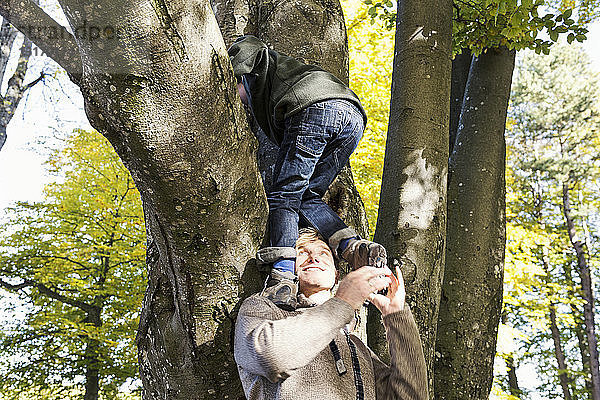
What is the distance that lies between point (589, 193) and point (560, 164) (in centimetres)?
127

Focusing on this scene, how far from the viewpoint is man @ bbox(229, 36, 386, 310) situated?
2375 mm

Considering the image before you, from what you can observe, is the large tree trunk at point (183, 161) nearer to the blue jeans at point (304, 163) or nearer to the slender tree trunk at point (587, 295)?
the blue jeans at point (304, 163)

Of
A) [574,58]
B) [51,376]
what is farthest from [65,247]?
[574,58]

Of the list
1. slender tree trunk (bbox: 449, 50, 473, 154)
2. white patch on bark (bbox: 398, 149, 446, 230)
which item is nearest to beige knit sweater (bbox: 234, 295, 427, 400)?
white patch on bark (bbox: 398, 149, 446, 230)

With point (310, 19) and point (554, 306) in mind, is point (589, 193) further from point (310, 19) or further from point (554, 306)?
point (310, 19)

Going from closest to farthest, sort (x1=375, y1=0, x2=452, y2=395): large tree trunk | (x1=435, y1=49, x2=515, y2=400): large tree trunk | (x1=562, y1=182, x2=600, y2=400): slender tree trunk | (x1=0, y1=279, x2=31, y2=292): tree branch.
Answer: (x1=375, y1=0, x2=452, y2=395): large tree trunk, (x1=435, y1=49, x2=515, y2=400): large tree trunk, (x1=0, y1=279, x2=31, y2=292): tree branch, (x1=562, y1=182, x2=600, y2=400): slender tree trunk

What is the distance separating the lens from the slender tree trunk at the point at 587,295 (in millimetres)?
13617

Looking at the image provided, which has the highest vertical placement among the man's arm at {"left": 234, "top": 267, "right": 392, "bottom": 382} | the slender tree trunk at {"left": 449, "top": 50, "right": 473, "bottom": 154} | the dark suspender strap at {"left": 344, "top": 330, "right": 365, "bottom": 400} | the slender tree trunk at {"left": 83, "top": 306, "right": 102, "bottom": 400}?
the slender tree trunk at {"left": 449, "top": 50, "right": 473, "bottom": 154}

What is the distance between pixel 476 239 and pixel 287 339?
2.42m

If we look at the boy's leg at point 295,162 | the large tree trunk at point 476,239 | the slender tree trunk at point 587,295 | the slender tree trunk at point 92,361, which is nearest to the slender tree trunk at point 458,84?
the large tree trunk at point 476,239

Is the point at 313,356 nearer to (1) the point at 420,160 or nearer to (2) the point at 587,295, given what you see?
(1) the point at 420,160

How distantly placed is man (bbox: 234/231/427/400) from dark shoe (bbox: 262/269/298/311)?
0.10ft

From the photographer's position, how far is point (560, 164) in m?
16.4

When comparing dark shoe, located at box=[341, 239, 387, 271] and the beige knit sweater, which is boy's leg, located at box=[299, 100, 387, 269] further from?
the beige knit sweater
